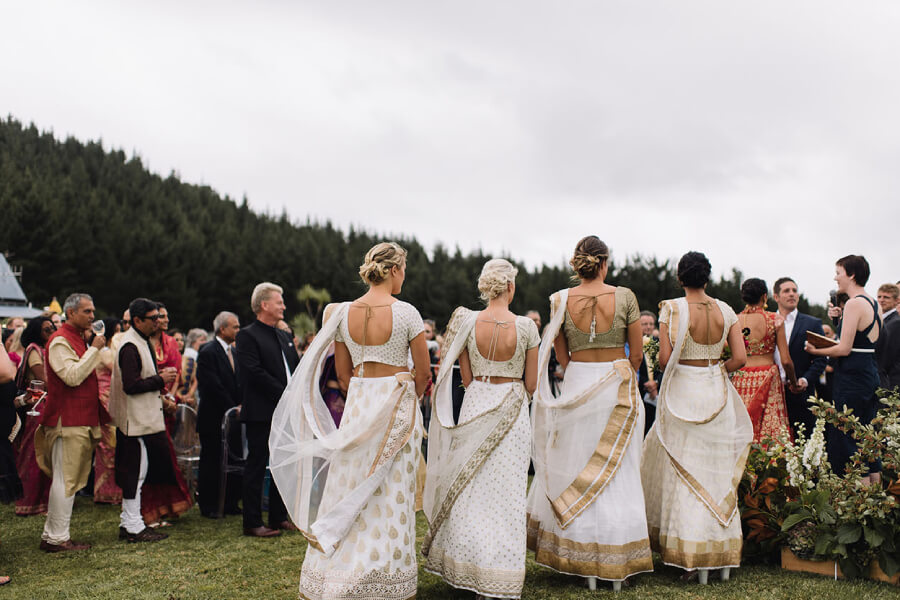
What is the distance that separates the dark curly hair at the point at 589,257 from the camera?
5.27 meters

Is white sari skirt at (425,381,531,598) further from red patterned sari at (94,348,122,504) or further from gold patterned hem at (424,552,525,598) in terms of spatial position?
red patterned sari at (94,348,122,504)

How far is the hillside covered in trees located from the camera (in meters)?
46.6

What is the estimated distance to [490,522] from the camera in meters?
4.75

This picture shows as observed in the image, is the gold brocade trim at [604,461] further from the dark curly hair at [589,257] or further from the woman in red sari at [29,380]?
the woman in red sari at [29,380]

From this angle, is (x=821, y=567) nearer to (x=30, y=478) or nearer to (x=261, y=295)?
(x=261, y=295)

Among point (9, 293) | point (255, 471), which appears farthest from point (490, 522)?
point (9, 293)

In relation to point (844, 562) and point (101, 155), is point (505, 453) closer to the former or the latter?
point (844, 562)

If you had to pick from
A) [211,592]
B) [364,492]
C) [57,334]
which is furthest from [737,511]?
[57,334]

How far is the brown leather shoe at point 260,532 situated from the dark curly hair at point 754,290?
4975 millimetres

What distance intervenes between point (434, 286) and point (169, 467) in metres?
58.4

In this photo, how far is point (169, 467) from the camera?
705cm

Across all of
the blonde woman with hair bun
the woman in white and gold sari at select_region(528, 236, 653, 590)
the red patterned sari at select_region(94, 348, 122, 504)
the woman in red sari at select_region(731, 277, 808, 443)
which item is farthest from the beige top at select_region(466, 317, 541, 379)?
the red patterned sari at select_region(94, 348, 122, 504)

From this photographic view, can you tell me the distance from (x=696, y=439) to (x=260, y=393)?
4000 millimetres

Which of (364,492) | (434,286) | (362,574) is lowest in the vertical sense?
(362,574)
